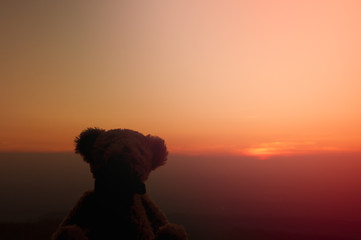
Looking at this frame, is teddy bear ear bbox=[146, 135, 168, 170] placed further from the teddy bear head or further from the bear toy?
the bear toy

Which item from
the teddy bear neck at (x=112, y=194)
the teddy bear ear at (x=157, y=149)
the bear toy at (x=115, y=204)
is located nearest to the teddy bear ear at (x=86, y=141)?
the bear toy at (x=115, y=204)

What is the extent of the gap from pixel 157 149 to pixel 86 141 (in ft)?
2.98

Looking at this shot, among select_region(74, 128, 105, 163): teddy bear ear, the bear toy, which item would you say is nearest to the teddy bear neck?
the bear toy

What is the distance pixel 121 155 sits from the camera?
2.41m

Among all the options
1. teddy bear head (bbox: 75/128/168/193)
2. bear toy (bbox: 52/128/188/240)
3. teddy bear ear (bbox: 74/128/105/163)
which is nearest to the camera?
bear toy (bbox: 52/128/188/240)

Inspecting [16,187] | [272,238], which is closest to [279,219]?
[272,238]

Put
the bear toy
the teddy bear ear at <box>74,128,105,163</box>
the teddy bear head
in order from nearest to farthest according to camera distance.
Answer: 1. the bear toy
2. the teddy bear head
3. the teddy bear ear at <box>74,128,105,163</box>

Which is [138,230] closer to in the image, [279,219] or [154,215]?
[154,215]

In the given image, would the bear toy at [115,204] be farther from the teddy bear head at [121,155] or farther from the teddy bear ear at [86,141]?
the teddy bear ear at [86,141]

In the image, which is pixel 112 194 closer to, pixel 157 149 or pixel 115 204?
pixel 115 204

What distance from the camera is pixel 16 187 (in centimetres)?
5456

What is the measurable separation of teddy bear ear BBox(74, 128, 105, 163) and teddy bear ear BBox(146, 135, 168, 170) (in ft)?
2.11

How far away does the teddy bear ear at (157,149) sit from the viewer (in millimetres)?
3162

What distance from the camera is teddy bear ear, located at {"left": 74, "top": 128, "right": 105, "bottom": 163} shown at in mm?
3076
